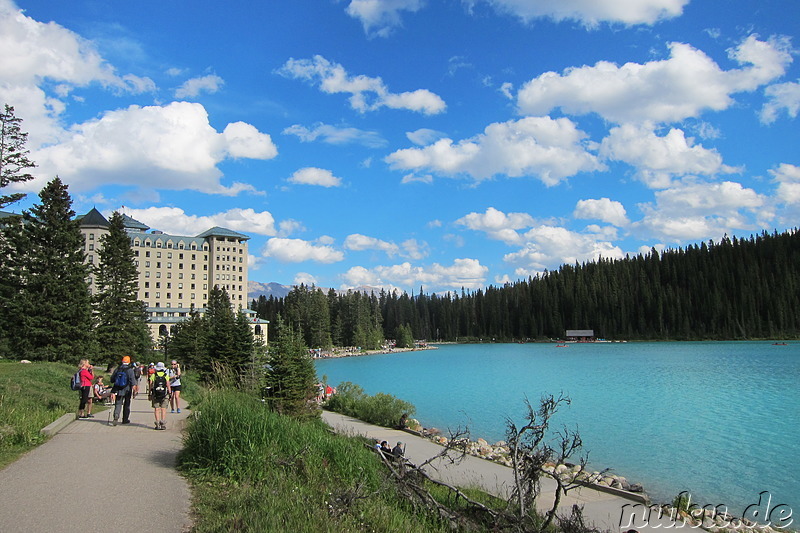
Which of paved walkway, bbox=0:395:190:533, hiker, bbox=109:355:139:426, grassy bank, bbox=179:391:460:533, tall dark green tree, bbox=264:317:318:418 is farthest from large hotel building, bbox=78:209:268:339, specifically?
grassy bank, bbox=179:391:460:533

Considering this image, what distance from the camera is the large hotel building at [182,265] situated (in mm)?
110938

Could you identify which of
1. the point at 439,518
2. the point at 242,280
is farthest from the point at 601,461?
the point at 242,280

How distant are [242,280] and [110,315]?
8455cm

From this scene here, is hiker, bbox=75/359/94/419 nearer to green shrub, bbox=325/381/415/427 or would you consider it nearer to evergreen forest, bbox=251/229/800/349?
green shrub, bbox=325/381/415/427

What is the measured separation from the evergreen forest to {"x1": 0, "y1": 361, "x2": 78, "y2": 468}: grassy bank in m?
87.5

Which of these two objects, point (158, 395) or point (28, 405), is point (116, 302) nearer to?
point (28, 405)

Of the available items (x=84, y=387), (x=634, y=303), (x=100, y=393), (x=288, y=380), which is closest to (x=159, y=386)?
(x=84, y=387)

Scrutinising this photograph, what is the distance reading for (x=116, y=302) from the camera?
42719 mm

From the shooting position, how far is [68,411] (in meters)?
15.2

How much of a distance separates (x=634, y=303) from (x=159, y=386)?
146 m

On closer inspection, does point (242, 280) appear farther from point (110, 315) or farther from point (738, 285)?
point (738, 285)

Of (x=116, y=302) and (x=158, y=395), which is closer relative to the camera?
(x=158, y=395)

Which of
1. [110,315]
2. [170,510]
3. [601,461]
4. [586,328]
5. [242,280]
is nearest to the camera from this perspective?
[170,510]

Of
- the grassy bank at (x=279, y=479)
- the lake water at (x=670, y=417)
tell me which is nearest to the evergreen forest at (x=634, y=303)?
the lake water at (x=670, y=417)
